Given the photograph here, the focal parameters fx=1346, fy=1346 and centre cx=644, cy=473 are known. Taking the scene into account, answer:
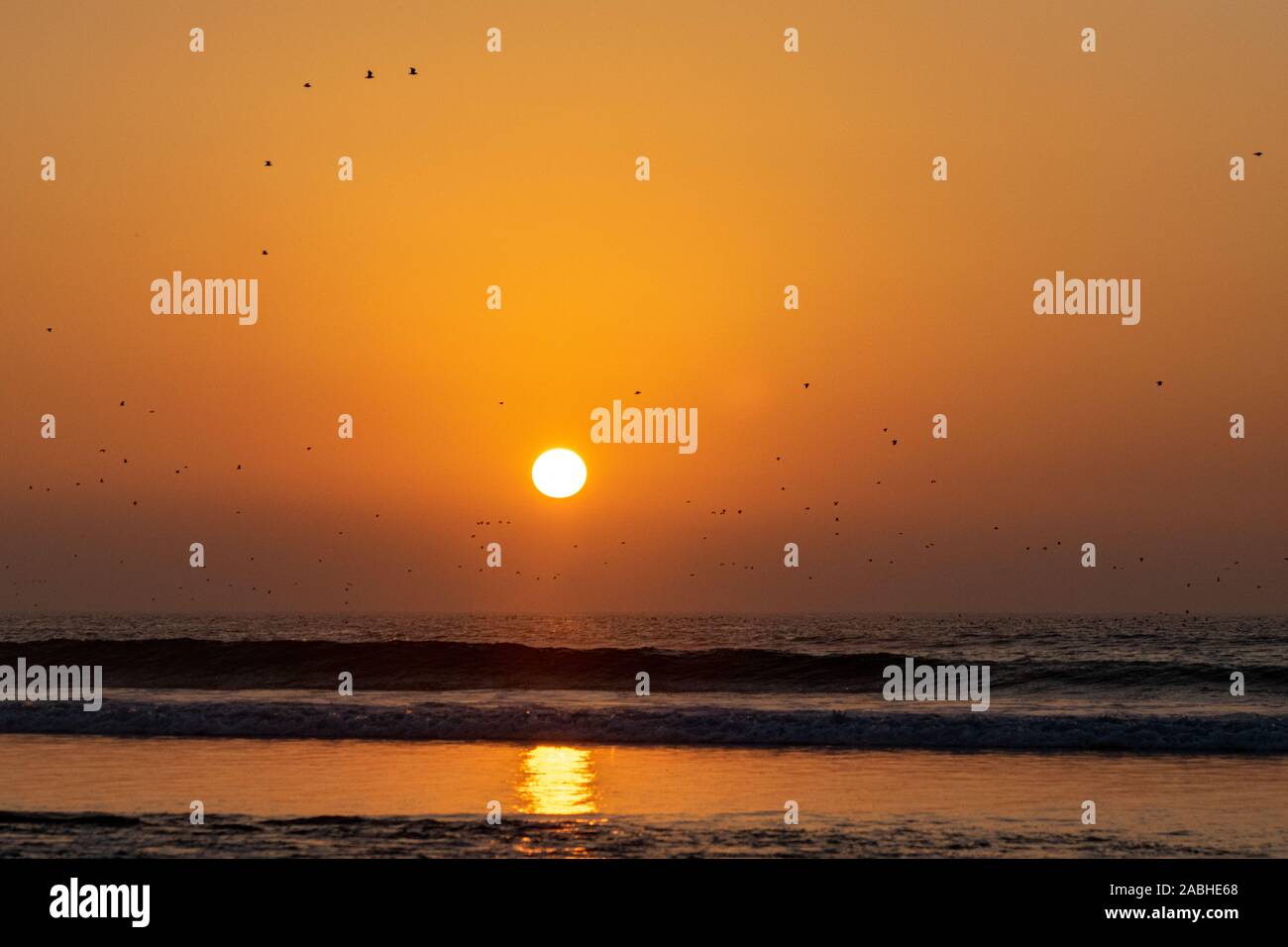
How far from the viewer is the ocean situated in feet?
50.6

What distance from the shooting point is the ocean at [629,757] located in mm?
15430

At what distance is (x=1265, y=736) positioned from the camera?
26.4 metres

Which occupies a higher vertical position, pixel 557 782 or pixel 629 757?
pixel 557 782

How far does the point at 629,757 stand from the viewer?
2377 cm
